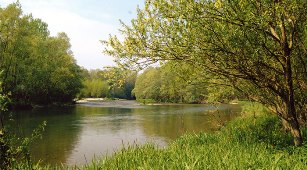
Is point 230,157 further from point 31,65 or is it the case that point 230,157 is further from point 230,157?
point 31,65

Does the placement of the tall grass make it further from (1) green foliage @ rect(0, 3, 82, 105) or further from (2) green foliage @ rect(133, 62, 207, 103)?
(2) green foliage @ rect(133, 62, 207, 103)

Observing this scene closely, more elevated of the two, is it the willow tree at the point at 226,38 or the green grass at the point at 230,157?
the willow tree at the point at 226,38

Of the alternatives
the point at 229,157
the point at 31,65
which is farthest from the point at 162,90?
the point at 229,157

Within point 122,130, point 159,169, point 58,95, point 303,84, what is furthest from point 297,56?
point 58,95

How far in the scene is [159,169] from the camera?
8.33 metres

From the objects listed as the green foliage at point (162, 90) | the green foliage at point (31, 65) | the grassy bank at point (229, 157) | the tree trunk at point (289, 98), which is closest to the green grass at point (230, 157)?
the grassy bank at point (229, 157)

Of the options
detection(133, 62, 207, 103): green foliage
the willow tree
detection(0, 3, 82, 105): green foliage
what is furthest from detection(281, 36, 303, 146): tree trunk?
detection(133, 62, 207, 103): green foliage

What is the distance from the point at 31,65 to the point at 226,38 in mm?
52321

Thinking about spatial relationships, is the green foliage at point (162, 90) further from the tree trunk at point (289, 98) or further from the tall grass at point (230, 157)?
the tree trunk at point (289, 98)

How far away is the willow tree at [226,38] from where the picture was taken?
888 centimetres

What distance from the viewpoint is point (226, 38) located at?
9.39 metres

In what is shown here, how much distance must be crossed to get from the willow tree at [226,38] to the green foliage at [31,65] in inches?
1374

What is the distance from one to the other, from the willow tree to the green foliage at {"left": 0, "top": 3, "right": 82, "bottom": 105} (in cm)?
3490

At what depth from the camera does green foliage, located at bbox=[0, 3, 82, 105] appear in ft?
154
